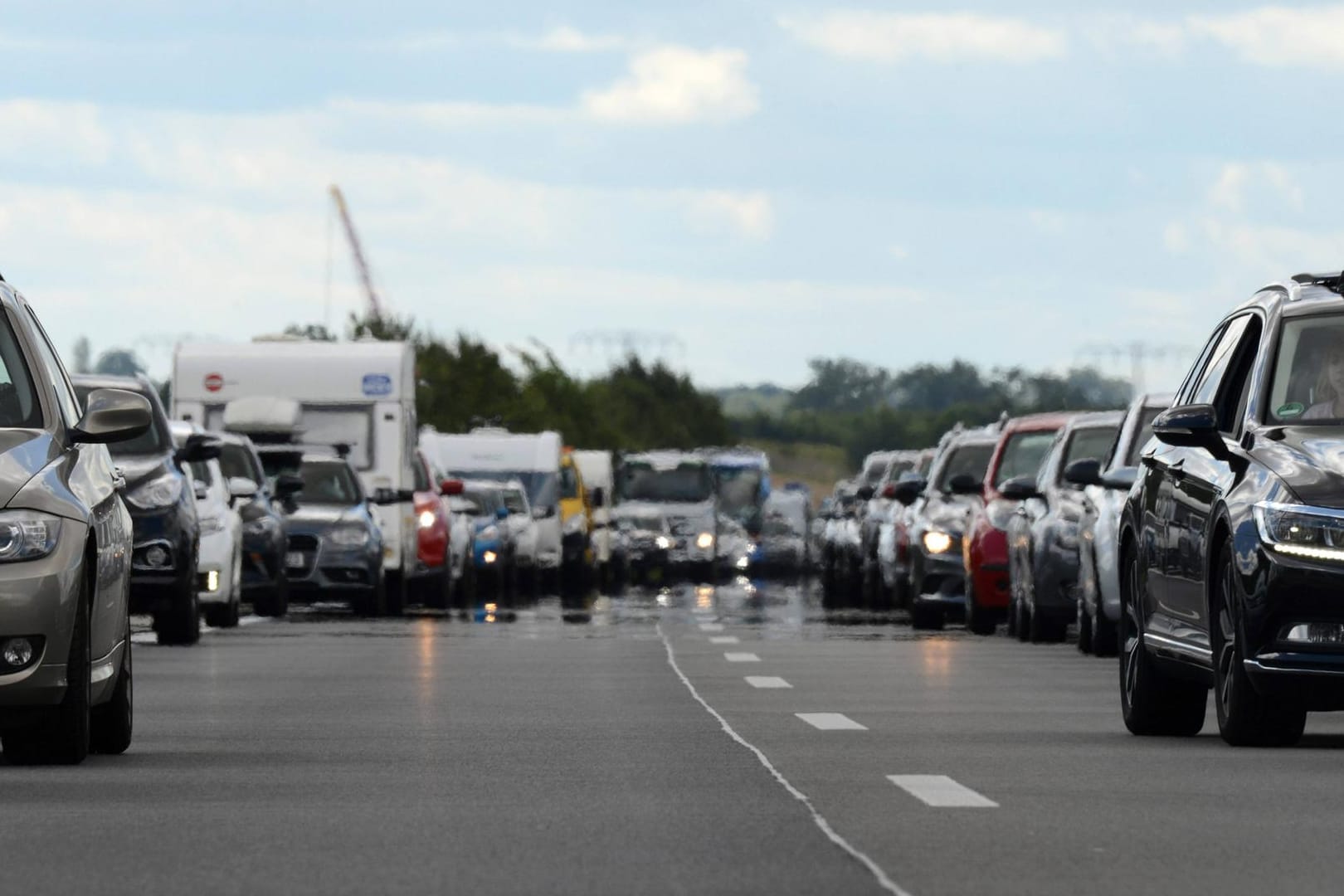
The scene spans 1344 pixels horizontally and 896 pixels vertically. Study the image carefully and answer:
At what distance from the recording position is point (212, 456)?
81.0 feet

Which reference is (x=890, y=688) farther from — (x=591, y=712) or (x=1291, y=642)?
(x=1291, y=642)

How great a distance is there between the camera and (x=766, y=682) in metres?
18.5

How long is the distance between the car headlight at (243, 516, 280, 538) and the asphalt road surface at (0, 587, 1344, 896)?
9077 mm

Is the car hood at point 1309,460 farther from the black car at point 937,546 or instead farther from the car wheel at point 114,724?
the black car at point 937,546

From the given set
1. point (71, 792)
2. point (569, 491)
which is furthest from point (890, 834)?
point (569, 491)

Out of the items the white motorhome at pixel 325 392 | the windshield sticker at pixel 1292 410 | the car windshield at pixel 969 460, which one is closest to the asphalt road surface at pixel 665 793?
the windshield sticker at pixel 1292 410

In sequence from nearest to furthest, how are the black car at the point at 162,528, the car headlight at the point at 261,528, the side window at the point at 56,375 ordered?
the side window at the point at 56,375, the black car at the point at 162,528, the car headlight at the point at 261,528

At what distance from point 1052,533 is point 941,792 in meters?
13.1

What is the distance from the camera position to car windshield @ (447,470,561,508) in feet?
183

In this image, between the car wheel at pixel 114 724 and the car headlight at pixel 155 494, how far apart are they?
10600mm

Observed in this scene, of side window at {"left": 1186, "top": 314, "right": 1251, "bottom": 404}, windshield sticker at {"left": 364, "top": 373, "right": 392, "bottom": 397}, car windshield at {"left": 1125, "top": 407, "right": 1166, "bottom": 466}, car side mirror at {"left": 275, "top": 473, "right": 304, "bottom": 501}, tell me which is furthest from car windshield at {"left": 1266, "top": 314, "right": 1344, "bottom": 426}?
windshield sticker at {"left": 364, "top": 373, "right": 392, "bottom": 397}

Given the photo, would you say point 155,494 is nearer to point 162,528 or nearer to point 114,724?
point 162,528

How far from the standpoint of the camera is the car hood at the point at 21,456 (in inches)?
454

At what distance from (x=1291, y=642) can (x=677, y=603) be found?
1187 inches
